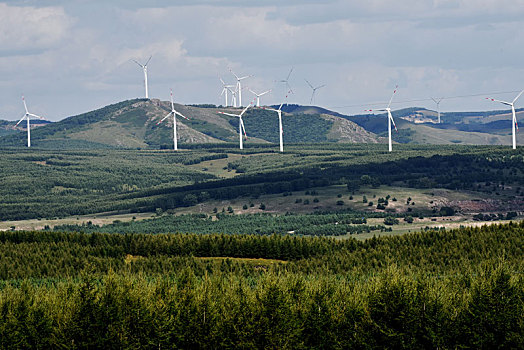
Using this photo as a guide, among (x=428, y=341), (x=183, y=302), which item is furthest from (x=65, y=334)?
(x=428, y=341)

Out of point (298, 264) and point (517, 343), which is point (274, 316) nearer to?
point (517, 343)

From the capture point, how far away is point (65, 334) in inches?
4188

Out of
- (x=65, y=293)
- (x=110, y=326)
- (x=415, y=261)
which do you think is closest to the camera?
(x=110, y=326)

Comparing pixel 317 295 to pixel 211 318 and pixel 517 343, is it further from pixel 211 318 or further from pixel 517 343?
pixel 517 343

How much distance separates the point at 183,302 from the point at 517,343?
41.5 m

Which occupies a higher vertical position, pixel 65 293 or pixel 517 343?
pixel 65 293

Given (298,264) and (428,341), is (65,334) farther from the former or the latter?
(298,264)

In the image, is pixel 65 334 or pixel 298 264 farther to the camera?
pixel 298 264

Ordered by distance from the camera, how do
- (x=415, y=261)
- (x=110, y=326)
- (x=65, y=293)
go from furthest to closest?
(x=415, y=261), (x=65, y=293), (x=110, y=326)

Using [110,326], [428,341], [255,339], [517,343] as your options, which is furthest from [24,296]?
[517,343]

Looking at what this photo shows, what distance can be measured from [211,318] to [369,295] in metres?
20.8

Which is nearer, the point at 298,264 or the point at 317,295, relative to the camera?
the point at 317,295

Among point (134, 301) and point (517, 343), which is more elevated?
point (134, 301)

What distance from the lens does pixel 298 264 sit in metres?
194
